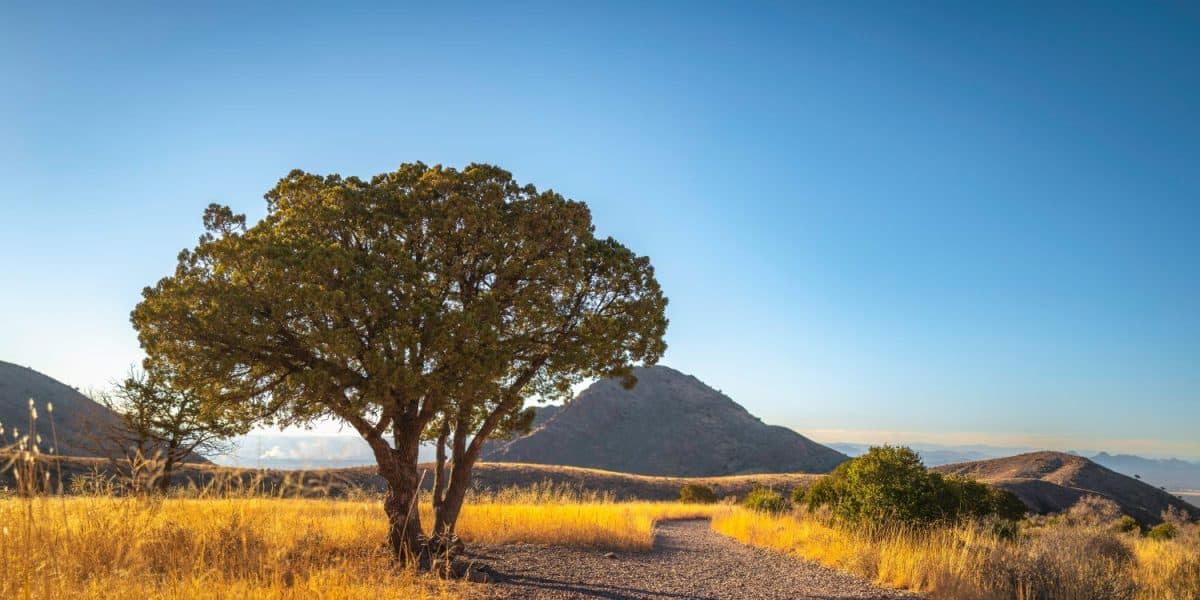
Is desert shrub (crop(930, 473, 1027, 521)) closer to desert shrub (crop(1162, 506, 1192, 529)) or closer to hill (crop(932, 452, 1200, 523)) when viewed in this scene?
desert shrub (crop(1162, 506, 1192, 529))

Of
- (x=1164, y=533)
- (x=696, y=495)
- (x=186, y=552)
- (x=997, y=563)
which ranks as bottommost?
(x=1164, y=533)

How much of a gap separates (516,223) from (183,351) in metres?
5.02

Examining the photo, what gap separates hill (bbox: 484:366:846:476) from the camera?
9225 cm

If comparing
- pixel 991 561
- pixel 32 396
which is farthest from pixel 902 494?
pixel 32 396

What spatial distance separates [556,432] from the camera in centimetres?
9969

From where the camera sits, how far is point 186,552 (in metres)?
7.31

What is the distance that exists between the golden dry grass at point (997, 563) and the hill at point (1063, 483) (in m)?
27.6

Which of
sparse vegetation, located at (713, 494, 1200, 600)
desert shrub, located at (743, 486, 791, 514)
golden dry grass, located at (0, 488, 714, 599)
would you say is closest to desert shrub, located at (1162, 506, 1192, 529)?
desert shrub, located at (743, 486, 791, 514)

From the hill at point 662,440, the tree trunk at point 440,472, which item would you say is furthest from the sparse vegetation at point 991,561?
the hill at point 662,440

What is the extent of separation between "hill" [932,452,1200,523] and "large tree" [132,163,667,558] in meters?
35.0

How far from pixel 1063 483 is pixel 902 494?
5262cm

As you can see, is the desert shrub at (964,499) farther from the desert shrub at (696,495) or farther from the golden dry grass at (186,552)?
the desert shrub at (696,495)

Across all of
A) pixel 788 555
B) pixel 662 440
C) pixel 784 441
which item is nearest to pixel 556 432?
pixel 662 440

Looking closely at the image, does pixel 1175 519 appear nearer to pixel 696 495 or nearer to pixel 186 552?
pixel 696 495
